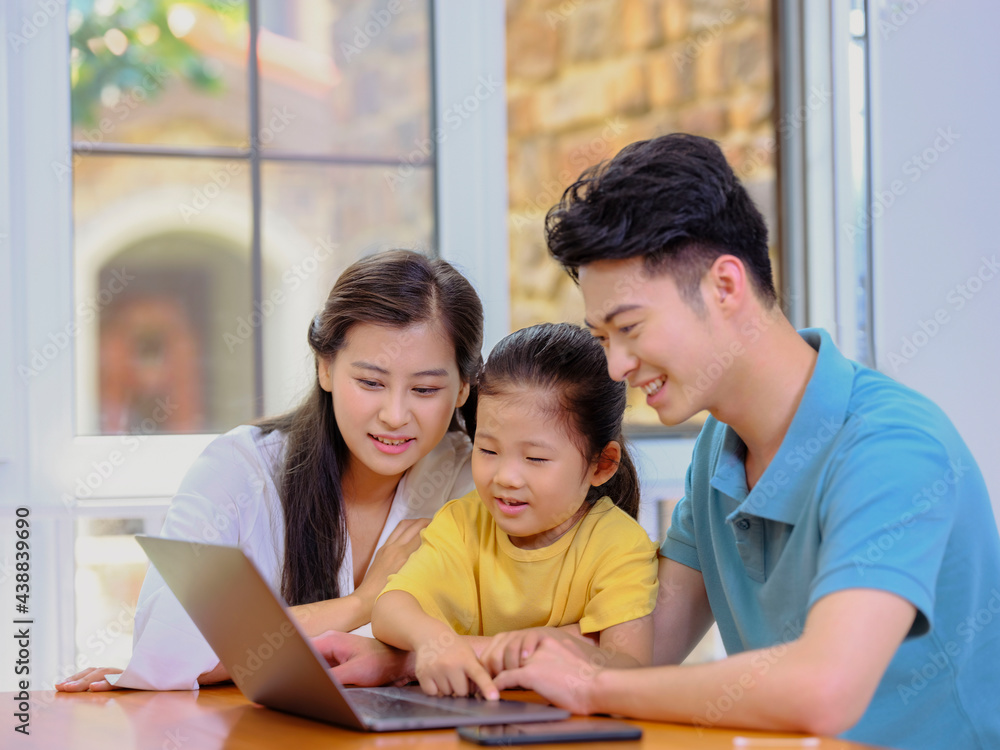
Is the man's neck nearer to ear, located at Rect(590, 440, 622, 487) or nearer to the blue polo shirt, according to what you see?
the blue polo shirt

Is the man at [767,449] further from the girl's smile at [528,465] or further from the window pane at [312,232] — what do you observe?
the window pane at [312,232]

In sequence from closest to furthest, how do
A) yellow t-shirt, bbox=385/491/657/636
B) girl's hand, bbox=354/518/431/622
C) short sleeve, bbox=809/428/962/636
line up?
short sleeve, bbox=809/428/962/636
yellow t-shirt, bbox=385/491/657/636
girl's hand, bbox=354/518/431/622

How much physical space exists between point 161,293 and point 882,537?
5.77 ft

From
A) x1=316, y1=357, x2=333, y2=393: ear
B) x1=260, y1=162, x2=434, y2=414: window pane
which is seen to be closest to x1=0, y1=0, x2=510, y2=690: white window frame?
x1=260, y1=162, x2=434, y2=414: window pane

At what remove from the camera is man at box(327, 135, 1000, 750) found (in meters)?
1.01

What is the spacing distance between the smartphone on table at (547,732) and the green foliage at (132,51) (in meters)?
1.79

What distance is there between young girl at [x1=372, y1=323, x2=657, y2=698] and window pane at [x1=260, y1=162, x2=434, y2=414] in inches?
39.1

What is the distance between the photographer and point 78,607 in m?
2.17

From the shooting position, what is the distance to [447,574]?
134 centimetres

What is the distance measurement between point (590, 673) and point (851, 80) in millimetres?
2016

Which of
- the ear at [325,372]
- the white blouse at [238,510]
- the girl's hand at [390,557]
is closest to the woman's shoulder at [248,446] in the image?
the white blouse at [238,510]

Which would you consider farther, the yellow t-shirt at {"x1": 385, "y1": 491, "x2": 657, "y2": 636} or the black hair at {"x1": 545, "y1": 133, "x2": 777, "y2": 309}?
the yellow t-shirt at {"x1": 385, "y1": 491, "x2": 657, "y2": 636}

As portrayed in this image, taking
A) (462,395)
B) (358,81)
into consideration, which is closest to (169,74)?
(358,81)

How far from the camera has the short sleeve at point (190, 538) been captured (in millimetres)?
1264
